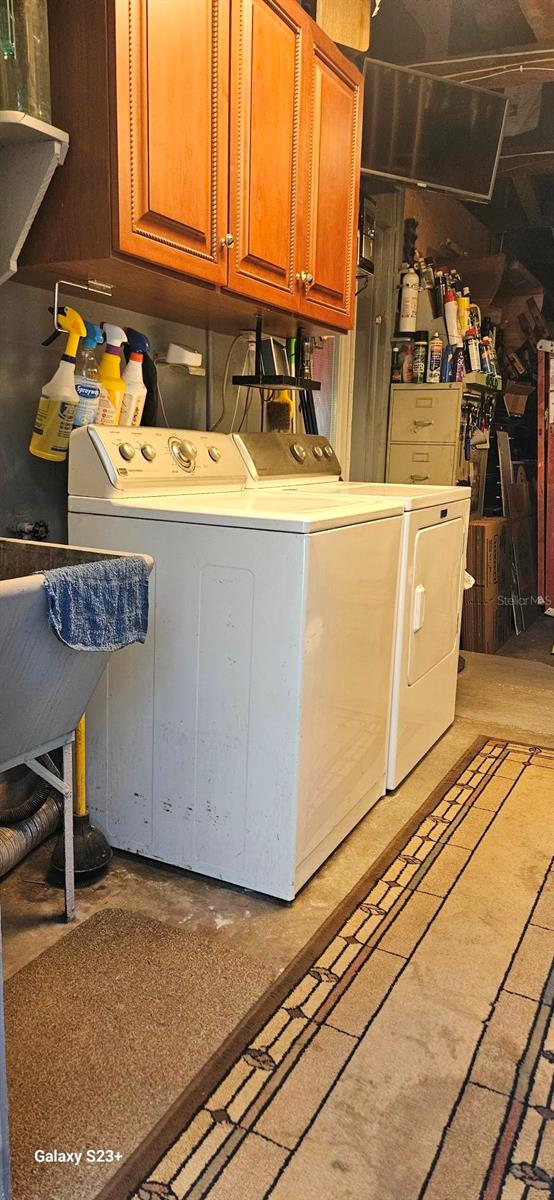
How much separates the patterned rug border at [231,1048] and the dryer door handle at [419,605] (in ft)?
2.08

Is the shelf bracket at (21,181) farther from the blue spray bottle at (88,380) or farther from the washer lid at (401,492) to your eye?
the washer lid at (401,492)

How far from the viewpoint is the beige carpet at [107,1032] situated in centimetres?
126

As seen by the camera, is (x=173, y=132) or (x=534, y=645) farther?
(x=534, y=645)

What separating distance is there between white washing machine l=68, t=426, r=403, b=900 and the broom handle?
0.15 m

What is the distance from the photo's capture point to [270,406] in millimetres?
3125

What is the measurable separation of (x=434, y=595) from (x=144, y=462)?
1.10 meters

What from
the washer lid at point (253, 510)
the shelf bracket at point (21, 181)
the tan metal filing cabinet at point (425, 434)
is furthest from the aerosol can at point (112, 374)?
the tan metal filing cabinet at point (425, 434)

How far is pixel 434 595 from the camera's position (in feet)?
8.93

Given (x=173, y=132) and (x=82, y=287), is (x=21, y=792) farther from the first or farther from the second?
(x=173, y=132)

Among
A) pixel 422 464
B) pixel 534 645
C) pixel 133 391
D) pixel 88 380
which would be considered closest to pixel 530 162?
pixel 422 464

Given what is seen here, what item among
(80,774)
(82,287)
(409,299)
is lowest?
(80,774)

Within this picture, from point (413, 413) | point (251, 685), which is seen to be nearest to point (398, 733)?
point (251, 685)

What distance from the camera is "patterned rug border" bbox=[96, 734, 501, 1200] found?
121 centimetres

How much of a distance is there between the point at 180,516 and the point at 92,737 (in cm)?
65
